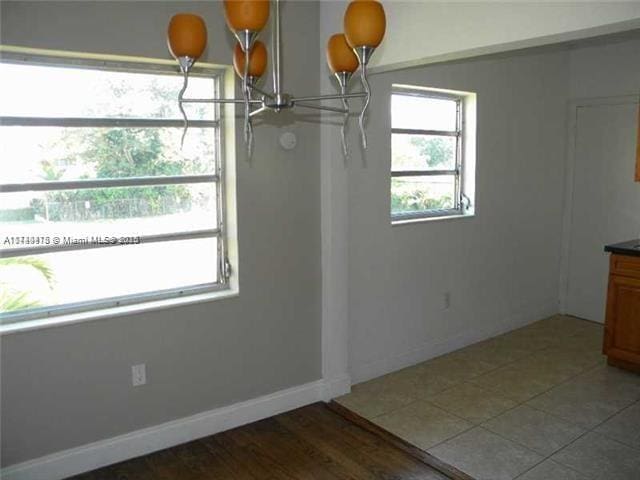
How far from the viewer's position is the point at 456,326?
4445mm

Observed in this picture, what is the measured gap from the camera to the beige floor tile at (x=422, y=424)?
3.09m

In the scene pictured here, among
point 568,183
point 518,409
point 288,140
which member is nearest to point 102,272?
point 288,140

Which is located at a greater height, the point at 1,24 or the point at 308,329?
the point at 1,24

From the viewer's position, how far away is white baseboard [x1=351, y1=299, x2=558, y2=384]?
12.7 feet

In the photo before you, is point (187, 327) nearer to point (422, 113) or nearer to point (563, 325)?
point (422, 113)

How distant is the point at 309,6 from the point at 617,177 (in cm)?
324

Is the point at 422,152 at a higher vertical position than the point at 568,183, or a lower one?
higher

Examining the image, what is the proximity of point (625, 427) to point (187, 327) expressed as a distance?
2534 millimetres

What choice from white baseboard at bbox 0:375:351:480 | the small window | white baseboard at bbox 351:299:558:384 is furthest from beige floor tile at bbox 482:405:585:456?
the small window

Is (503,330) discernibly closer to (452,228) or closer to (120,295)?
(452,228)

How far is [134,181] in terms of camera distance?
2871mm

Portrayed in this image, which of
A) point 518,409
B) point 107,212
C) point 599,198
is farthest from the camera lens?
point 599,198

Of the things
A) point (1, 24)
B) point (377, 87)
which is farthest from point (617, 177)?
point (1, 24)

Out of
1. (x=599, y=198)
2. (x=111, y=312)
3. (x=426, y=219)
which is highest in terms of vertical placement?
(x=599, y=198)
